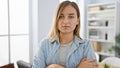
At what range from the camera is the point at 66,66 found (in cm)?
104

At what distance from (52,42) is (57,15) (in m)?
0.17

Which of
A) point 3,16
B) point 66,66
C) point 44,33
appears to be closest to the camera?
point 66,66

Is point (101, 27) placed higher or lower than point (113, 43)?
higher

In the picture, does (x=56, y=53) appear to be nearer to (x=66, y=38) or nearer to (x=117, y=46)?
(x=66, y=38)

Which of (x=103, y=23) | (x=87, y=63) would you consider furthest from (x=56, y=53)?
(x=103, y=23)

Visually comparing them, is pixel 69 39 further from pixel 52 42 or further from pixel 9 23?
pixel 9 23

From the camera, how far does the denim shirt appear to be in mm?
1056

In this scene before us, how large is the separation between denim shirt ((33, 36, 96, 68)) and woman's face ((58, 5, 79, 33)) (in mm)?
84

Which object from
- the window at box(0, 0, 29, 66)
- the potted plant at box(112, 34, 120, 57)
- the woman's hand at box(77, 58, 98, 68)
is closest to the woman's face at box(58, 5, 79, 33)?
the woman's hand at box(77, 58, 98, 68)

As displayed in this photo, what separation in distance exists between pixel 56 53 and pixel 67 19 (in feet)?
0.69

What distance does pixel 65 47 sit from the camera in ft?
3.58

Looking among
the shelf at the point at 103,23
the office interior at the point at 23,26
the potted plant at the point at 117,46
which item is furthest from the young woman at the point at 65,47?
the shelf at the point at 103,23

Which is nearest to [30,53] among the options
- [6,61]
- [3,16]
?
[6,61]

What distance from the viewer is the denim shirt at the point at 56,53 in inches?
41.6
